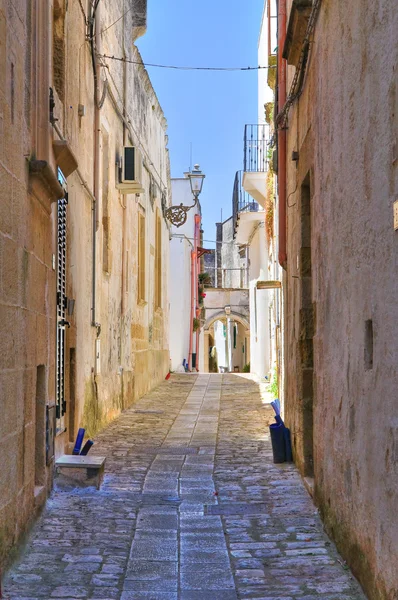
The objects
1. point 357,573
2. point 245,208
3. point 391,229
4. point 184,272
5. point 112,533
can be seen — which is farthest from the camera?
point 184,272

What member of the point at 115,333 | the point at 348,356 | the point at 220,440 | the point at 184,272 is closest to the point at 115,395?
the point at 115,333

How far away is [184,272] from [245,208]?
257 inches

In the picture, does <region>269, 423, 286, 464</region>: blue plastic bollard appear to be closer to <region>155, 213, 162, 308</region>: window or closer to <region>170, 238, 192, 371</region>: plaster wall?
<region>155, 213, 162, 308</region>: window

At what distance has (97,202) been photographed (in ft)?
36.0

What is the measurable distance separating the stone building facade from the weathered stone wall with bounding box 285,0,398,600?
2.02 meters

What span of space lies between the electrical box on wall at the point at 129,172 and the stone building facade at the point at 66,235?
3 centimetres

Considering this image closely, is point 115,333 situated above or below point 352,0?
below

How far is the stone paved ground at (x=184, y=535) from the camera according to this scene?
4.57 meters

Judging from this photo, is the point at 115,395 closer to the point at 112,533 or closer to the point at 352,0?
the point at 112,533

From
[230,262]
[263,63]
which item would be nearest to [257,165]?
[263,63]

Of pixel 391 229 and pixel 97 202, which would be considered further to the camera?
pixel 97 202

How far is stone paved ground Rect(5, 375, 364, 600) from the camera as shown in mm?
4566

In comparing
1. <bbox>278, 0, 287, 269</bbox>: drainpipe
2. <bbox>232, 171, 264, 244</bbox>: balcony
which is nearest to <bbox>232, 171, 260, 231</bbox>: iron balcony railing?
<bbox>232, 171, 264, 244</bbox>: balcony

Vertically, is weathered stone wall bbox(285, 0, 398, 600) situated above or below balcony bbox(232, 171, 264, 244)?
below
